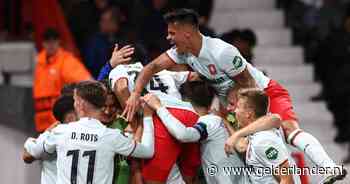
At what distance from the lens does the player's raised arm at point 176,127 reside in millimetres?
8438

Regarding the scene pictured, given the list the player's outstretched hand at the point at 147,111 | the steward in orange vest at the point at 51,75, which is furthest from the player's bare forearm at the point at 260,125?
the steward in orange vest at the point at 51,75

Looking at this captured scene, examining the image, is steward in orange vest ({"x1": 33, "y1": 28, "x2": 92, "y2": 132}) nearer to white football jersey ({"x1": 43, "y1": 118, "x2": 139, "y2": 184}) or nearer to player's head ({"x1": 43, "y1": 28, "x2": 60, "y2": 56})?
player's head ({"x1": 43, "y1": 28, "x2": 60, "y2": 56})

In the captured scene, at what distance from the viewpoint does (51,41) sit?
12641 millimetres

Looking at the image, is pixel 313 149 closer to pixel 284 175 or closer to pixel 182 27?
pixel 284 175

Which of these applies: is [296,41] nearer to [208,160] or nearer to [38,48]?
[38,48]

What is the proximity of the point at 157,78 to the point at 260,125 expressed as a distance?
1138 millimetres

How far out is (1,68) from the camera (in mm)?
13250

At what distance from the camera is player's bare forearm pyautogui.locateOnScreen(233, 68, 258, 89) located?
8953mm

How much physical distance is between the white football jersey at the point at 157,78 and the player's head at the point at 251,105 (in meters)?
0.83

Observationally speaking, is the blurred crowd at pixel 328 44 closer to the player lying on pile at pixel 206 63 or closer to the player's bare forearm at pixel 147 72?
the player lying on pile at pixel 206 63

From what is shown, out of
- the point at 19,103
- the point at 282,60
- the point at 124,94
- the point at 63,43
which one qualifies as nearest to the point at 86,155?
the point at 124,94

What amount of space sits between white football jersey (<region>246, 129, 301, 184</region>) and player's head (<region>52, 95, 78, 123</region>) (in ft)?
4.69

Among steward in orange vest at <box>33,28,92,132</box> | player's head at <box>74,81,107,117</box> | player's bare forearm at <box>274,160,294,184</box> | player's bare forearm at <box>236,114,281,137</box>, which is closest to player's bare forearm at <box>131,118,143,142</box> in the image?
player's head at <box>74,81,107,117</box>

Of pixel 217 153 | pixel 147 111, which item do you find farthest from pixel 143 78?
pixel 217 153
